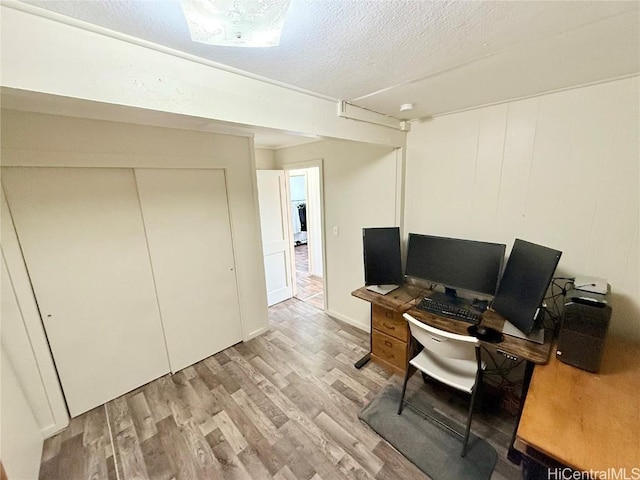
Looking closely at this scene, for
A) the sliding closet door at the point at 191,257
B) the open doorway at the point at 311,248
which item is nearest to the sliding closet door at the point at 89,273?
the sliding closet door at the point at 191,257

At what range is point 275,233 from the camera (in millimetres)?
3625

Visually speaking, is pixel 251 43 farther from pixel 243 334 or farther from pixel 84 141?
pixel 243 334

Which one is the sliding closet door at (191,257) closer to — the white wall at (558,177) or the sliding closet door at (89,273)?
the sliding closet door at (89,273)

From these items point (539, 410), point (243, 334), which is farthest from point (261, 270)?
point (539, 410)

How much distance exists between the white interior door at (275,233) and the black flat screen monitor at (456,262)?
1944 mm

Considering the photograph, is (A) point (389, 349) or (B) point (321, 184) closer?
(A) point (389, 349)

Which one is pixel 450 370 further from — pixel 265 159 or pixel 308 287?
pixel 265 159

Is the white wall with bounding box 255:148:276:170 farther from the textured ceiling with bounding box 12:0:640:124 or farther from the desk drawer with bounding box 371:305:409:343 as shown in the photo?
the desk drawer with bounding box 371:305:409:343

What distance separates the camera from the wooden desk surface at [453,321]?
56.7 inches

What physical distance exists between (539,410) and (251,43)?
1.84 m

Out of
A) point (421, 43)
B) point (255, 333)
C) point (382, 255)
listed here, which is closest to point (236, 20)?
point (421, 43)

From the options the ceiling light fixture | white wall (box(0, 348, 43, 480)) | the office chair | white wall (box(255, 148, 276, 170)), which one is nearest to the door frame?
white wall (box(255, 148, 276, 170))

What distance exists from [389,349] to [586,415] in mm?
1374

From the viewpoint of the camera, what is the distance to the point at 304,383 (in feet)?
7.45
